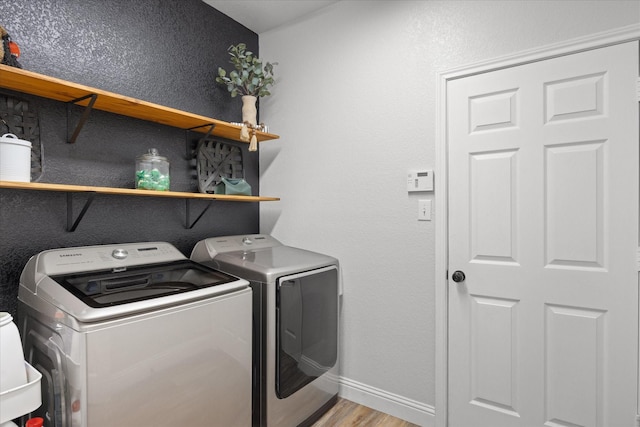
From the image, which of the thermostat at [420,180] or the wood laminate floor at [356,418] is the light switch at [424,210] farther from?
the wood laminate floor at [356,418]

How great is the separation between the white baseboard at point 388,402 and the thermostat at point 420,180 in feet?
4.12

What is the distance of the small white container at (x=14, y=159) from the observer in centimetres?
139

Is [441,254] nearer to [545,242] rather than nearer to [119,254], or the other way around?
[545,242]

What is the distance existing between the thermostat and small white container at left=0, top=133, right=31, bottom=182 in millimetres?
1837

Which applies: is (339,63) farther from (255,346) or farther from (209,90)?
(255,346)

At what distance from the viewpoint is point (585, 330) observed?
5.45ft

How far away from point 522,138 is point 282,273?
4.58ft

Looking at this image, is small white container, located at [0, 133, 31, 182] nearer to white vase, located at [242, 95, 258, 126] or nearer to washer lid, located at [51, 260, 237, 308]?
washer lid, located at [51, 260, 237, 308]

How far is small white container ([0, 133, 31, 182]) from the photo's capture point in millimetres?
1394

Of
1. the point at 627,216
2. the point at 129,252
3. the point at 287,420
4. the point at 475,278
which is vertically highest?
the point at 627,216

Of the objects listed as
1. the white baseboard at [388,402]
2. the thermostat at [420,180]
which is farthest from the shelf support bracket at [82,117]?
the white baseboard at [388,402]

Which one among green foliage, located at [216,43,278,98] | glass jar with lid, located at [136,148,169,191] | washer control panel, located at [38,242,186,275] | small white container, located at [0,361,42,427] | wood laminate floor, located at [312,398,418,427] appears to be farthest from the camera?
green foliage, located at [216,43,278,98]

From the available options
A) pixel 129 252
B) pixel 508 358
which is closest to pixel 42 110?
pixel 129 252

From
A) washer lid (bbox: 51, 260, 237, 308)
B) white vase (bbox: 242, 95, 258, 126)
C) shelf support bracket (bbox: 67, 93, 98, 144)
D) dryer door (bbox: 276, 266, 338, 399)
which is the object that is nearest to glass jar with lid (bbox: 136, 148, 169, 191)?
shelf support bracket (bbox: 67, 93, 98, 144)
